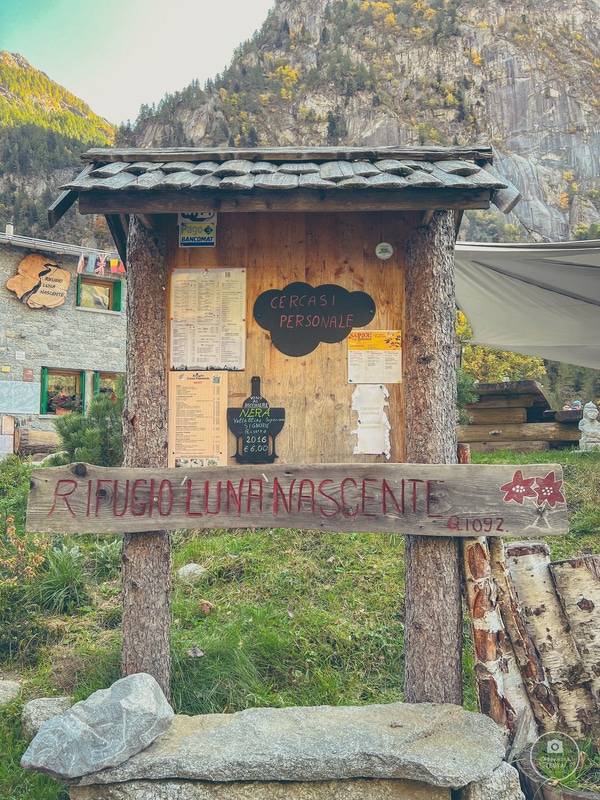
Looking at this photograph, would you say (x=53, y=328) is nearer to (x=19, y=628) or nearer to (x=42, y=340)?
(x=42, y=340)

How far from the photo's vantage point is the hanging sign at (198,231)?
407cm

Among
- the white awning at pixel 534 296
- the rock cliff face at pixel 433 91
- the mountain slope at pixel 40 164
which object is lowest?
Result: the white awning at pixel 534 296

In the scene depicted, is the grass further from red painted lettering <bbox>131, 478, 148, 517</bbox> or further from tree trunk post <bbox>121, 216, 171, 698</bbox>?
red painted lettering <bbox>131, 478, 148, 517</bbox>

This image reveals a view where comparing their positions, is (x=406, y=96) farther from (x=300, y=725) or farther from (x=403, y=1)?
(x=300, y=725)

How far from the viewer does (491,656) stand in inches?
144

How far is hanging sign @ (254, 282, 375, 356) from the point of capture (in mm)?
4020

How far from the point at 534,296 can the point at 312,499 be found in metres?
6.11

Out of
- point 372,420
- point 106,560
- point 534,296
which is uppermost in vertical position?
point 534,296

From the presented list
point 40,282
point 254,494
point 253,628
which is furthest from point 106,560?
point 40,282

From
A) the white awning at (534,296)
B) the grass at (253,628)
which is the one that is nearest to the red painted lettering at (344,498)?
the grass at (253,628)

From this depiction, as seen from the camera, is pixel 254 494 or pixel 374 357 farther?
pixel 374 357

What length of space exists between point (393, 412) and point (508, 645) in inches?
60.2

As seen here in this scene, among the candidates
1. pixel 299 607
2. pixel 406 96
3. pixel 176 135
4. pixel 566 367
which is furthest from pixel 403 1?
pixel 299 607

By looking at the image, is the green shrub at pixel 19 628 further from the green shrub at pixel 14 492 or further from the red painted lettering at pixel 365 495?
the red painted lettering at pixel 365 495
